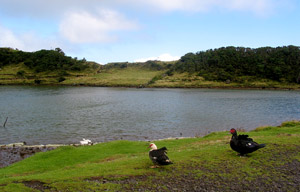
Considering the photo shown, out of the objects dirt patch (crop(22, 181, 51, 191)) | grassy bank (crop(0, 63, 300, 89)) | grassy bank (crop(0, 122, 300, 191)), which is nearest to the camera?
grassy bank (crop(0, 122, 300, 191))

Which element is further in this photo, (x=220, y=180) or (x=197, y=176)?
(x=197, y=176)

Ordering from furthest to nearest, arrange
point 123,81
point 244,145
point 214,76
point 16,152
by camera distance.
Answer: point 214,76 → point 123,81 → point 16,152 → point 244,145

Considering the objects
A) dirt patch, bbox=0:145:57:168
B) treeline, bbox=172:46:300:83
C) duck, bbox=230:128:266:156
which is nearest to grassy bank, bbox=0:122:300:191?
duck, bbox=230:128:266:156

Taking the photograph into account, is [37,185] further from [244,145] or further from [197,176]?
[244,145]

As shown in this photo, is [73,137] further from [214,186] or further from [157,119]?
[214,186]

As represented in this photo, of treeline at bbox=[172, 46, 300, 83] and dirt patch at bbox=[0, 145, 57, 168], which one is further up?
treeline at bbox=[172, 46, 300, 83]

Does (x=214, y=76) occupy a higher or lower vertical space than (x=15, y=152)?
higher

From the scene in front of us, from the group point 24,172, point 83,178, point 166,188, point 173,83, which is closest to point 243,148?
point 166,188

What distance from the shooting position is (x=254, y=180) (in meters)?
10.8

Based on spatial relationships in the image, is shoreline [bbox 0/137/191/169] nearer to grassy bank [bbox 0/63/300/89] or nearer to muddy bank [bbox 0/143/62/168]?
muddy bank [bbox 0/143/62/168]

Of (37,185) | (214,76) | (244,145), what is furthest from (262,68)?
(37,185)

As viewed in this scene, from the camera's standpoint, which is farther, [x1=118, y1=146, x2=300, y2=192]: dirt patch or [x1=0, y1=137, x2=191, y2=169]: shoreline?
[x1=0, y1=137, x2=191, y2=169]: shoreline

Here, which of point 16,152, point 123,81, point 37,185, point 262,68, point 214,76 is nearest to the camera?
point 37,185

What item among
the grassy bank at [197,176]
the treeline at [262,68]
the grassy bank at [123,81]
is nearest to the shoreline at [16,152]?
the grassy bank at [197,176]
